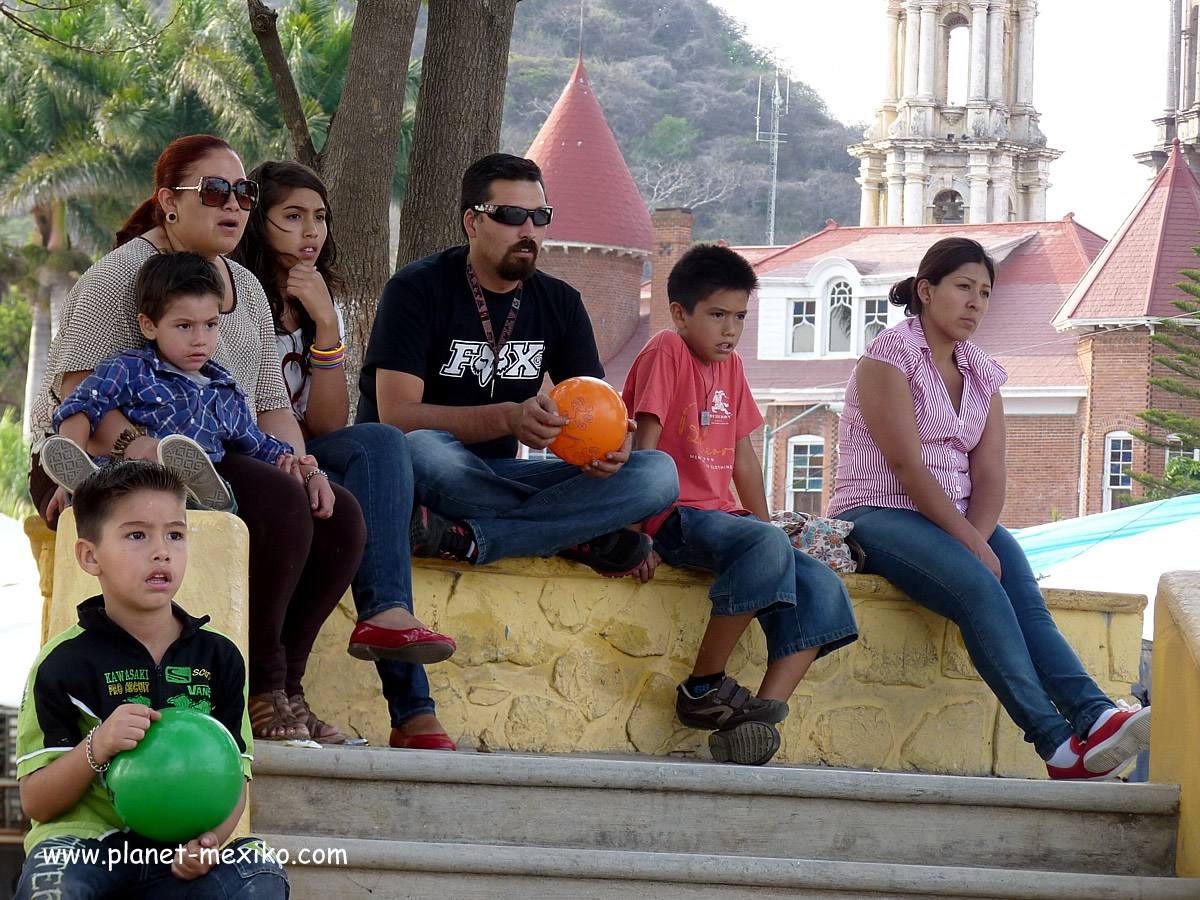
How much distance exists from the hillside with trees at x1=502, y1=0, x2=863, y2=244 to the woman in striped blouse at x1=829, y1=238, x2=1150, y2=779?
91.1m

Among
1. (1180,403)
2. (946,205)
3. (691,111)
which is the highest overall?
(691,111)

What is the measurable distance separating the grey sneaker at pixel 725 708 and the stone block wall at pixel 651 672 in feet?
0.83

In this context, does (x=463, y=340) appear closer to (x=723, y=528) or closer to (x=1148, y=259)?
(x=723, y=528)

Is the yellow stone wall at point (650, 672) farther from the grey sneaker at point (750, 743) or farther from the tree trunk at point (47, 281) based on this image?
the tree trunk at point (47, 281)

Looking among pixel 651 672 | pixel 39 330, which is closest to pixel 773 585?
pixel 651 672

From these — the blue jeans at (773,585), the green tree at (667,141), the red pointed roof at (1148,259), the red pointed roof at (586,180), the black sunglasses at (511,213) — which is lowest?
the blue jeans at (773,585)

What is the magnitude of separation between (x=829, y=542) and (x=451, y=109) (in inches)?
142

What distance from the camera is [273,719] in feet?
13.9

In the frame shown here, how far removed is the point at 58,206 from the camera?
36.4 metres

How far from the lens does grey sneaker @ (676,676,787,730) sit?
16.1ft

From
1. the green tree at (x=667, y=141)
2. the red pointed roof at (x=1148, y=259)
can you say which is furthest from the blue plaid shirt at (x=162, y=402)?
the green tree at (x=667, y=141)

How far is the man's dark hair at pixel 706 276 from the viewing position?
545 centimetres

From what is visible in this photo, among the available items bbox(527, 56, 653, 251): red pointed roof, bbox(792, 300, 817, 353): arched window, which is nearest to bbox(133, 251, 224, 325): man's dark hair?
bbox(792, 300, 817, 353): arched window

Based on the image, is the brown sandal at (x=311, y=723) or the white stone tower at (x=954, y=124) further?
the white stone tower at (x=954, y=124)
